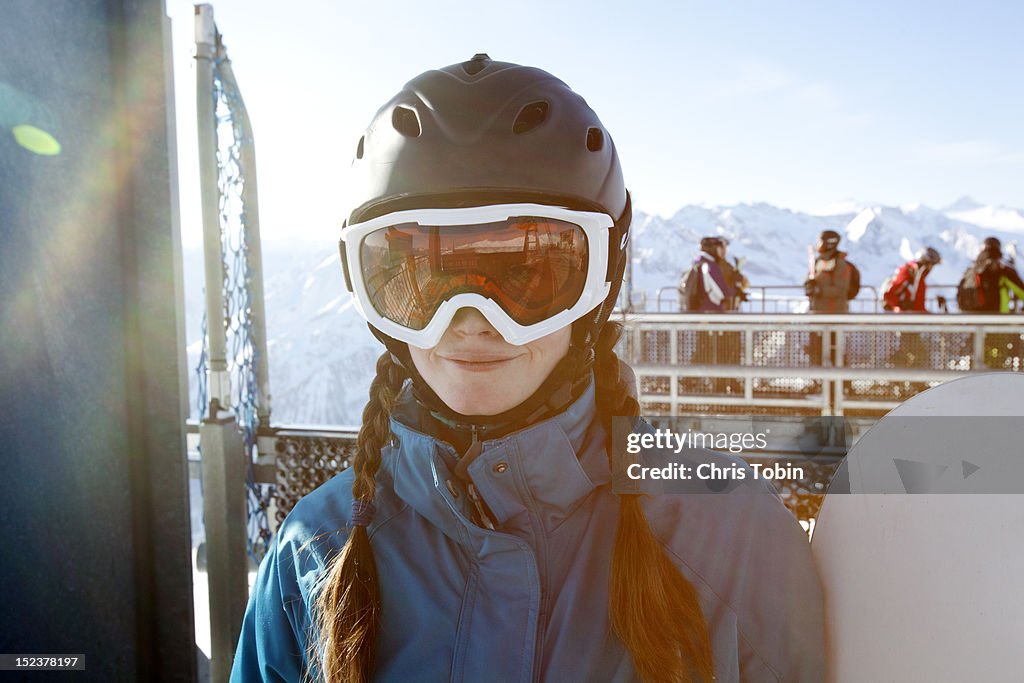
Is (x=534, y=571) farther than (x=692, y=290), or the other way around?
(x=692, y=290)

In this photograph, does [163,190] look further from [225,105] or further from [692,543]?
[692,543]

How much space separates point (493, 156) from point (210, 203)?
2.09 meters

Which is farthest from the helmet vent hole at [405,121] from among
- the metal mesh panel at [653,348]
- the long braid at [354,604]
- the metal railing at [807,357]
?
the metal mesh panel at [653,348]

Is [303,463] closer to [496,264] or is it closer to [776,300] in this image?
[496,264]

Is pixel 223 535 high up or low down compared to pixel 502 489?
down

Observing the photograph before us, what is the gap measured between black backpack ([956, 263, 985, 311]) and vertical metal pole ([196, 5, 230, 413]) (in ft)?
24.4

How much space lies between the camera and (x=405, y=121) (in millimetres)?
1570

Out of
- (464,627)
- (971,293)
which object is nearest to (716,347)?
(971,293)

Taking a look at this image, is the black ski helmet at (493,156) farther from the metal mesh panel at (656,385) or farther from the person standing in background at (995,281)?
the person standing in background at (995,281)

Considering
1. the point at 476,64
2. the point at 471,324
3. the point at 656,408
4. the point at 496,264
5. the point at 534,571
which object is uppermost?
the point at 476,64

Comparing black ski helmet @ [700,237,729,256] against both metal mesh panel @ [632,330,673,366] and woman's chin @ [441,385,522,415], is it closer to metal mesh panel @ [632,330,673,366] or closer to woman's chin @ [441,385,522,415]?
metal mesh panel @ [632,330,673,366]

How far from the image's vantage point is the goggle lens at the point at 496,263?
1.39m

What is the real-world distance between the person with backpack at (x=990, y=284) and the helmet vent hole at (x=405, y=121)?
7.44 metres

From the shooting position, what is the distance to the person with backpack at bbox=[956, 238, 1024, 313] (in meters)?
6.89
